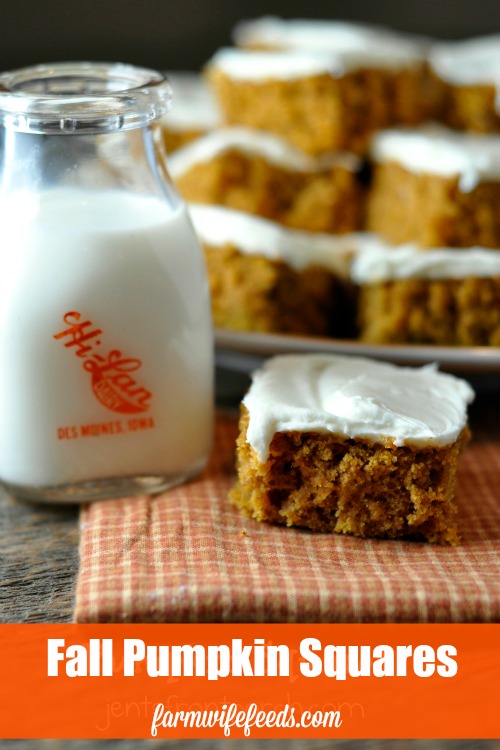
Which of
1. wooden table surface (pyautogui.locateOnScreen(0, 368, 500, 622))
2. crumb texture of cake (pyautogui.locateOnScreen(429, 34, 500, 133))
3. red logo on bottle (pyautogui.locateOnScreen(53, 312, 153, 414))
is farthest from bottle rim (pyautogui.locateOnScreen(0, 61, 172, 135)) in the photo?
crumb texture of cake (pyautogui.locateOnScreen(429, 34, 500, 133))

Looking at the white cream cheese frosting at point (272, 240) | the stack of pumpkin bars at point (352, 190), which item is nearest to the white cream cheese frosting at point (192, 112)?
the stack of pumpkin bars at point (352, 190)

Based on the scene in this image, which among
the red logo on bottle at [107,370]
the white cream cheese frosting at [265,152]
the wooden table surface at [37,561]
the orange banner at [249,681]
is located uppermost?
the white cream cheese frosting at [265,152]

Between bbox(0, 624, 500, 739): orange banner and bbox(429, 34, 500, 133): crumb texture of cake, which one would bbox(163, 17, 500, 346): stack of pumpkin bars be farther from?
bbox(0, 624, 500, 739): orange banner

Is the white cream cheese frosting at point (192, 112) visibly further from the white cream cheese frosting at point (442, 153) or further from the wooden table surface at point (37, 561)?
the wooden table surface at point (37, 561)

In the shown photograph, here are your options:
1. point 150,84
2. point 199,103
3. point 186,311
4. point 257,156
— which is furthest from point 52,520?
point 199,103

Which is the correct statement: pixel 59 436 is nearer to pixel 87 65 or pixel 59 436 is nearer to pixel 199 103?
pixel 87 65
